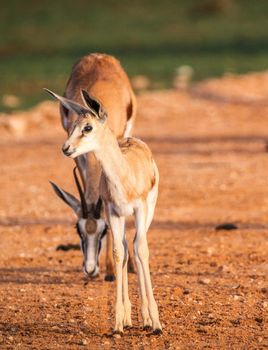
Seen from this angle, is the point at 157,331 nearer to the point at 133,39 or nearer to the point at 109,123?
the point at 109,123

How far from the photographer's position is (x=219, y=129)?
68.0 feet

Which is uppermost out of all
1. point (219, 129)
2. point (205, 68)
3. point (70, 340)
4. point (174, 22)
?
point (174, 22)

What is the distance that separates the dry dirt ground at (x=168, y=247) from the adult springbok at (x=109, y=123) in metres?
0.35

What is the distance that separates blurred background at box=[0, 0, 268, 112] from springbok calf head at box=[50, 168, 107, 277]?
15.1 m

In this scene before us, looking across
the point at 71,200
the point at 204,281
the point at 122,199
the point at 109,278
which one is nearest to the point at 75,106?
the point at 122,199

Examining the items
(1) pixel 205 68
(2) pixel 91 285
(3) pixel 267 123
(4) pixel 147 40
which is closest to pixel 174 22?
(4) pixel 147 40

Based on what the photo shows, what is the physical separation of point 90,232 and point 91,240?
68 mm

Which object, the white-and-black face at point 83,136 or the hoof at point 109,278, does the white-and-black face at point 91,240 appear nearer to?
the hoof at point 109,278

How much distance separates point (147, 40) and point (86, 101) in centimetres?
3535

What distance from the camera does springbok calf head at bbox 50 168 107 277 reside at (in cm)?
911

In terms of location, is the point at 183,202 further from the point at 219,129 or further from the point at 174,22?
the point at 174,22

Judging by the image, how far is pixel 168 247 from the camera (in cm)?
1098

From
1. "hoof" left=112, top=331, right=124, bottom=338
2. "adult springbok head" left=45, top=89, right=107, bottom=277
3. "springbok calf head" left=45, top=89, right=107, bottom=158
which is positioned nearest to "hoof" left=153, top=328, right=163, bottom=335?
"hoof" left=112, top=331, right=124, bottom=338

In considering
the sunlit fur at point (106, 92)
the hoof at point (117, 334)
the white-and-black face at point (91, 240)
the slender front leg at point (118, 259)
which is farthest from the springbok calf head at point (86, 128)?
the sunlit fur at point (106, 92)
